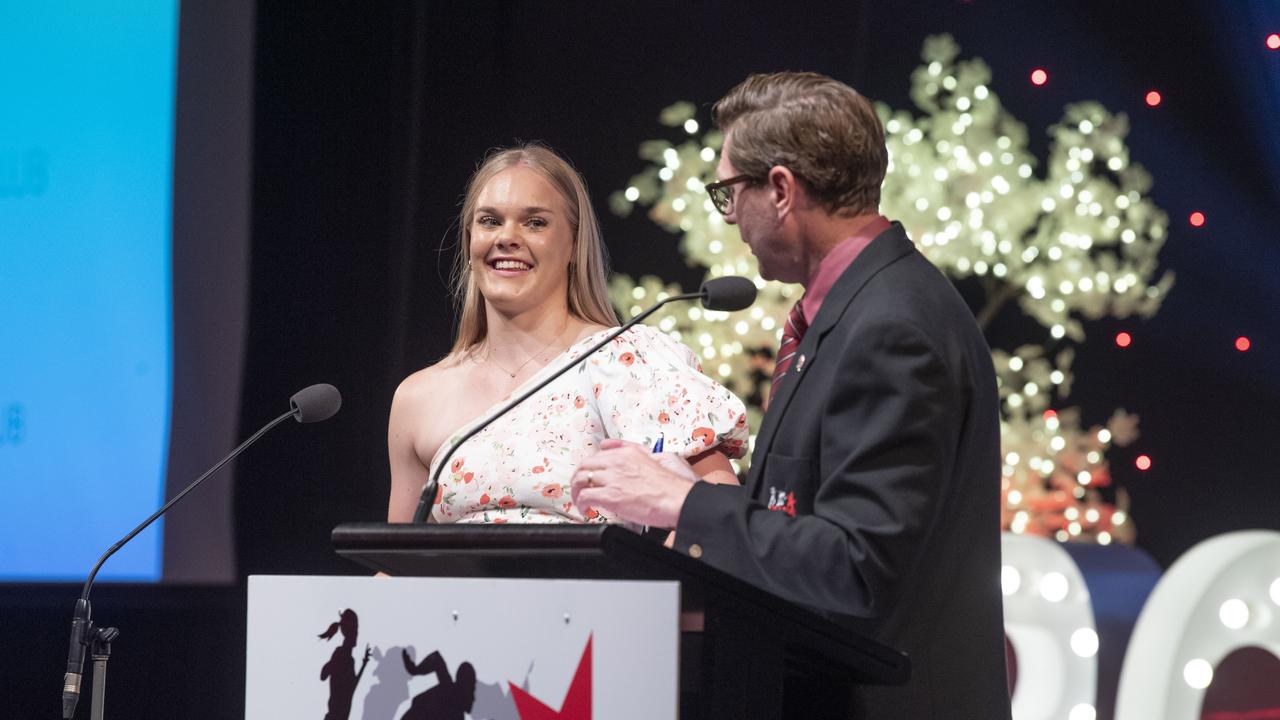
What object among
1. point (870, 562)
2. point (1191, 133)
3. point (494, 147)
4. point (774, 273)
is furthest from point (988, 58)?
point (870, 562)

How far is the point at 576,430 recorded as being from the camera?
2.36m

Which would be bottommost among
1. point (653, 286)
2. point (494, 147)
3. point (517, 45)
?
point (653, 286)

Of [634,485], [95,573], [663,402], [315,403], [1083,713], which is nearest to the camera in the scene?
[634,485]

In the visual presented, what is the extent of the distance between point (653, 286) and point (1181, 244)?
1.88 metres

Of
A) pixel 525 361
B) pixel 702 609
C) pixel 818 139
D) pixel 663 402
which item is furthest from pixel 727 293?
pixel 525 361

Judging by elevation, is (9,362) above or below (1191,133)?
below

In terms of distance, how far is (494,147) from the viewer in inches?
166

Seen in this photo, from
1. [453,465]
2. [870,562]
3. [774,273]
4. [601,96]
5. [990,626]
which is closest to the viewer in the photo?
[870,562]

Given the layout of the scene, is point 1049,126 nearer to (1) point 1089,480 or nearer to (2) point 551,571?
(1) point 1089,480

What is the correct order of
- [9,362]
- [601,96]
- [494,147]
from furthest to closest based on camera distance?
[601,96] → [494,147] → [9,362]

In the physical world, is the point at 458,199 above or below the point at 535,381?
above

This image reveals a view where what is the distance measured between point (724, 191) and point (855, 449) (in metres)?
0.42

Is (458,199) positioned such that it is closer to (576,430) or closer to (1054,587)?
(576,430)

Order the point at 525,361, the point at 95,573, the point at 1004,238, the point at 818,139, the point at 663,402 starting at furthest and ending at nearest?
the point at 1004,238
the point at 525,361
the point at 663,402
the point at 95,573
the point at 818,139
